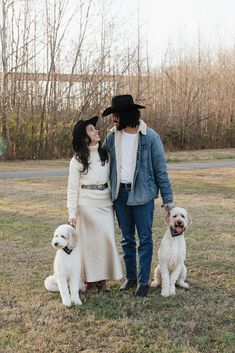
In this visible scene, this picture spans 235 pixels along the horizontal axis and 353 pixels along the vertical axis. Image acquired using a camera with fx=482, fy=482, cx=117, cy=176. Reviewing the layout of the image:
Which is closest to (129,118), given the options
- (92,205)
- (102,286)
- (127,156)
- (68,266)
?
(127,156)

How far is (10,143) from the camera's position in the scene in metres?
20.2

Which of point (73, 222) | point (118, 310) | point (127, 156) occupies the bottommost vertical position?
point (118, 310)

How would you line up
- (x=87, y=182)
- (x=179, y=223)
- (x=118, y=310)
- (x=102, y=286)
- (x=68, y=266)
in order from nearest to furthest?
(x=118, y=310)
(x=68, y=266)
(x=179, y=223)
(x=87, y=182)
(x=102, y=286)

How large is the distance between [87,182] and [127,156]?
458 mm

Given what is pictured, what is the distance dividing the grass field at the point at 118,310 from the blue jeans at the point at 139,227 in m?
0.30

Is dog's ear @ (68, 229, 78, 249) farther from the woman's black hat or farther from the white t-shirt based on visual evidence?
the woman's black hat

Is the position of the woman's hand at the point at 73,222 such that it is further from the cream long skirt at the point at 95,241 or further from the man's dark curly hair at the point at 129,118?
the man's dark curly hair at the point at 129,118

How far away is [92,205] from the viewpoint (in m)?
4.65

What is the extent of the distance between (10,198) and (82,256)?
6.50 metres

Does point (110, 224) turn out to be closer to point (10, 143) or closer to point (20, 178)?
point (20, 178)

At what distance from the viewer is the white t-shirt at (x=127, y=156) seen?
4.54m

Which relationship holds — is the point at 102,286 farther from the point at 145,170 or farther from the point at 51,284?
the point at 145,170

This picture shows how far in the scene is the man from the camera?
178 inches

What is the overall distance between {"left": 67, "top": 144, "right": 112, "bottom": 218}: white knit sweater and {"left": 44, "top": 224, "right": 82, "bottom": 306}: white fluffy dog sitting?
31 centimetres
